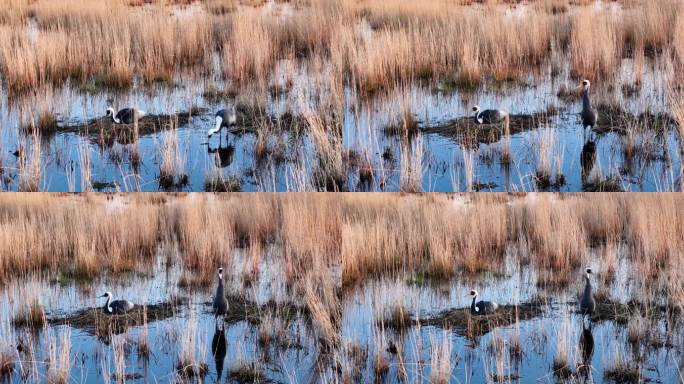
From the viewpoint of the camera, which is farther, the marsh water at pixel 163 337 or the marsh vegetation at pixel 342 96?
the marsh vegetation at pixel 342 96

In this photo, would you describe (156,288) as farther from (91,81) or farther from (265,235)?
(91,81)

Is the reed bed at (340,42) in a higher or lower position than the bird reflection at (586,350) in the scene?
higher

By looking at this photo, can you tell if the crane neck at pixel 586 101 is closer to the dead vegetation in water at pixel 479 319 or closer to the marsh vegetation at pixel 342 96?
Answer: the marsh vegetation at pixel 342 96

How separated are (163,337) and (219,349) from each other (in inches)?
20.0

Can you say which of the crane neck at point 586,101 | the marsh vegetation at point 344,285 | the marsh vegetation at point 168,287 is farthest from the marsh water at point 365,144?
the marsh vegetation at point 168,287

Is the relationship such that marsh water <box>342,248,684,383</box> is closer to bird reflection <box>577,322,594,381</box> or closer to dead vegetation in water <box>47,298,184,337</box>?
bird reflection <box>577,322,594,381</box>

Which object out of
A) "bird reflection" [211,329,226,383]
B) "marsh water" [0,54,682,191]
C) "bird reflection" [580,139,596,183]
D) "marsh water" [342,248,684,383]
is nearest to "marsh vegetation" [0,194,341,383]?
"bird reflection" [211,329,226,383]

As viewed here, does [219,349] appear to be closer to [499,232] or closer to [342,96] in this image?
[342,96]

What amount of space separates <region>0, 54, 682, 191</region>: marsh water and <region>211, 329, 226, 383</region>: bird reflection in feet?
4.48

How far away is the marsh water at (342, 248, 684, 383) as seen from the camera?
27.5 ft

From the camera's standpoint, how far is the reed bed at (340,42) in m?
12.3

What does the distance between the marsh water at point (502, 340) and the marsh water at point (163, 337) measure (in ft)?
1.79

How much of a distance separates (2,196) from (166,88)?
10.0ft

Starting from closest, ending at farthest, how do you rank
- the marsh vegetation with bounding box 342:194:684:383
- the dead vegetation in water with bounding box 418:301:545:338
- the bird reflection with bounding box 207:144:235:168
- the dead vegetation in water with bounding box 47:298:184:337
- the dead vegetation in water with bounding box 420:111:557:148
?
the marsh vegetation with bounding box 342:194:684:383
the dead vegetation in water with bounding box 418:301:545:338
the dead vegetation in water with bounding box 47:298:184:337
the bird reflection with bounding box 207:144:235:168
the dead vegetation in water with bounding box 420:111:557:148
